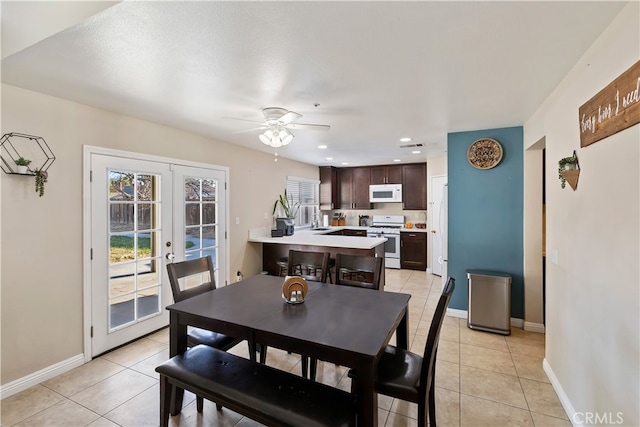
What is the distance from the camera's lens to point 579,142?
1.88 meters

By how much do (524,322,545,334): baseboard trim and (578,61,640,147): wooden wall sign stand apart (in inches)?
95.8

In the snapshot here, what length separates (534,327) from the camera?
3373mm

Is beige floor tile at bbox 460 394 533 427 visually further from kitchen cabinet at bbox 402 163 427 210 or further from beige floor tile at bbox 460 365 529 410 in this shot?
kitchen cabinet at bbox 402 163 427 210

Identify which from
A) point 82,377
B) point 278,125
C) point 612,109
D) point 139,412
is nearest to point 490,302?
point 612,109

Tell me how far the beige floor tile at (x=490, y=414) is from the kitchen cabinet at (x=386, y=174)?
5.06 metres

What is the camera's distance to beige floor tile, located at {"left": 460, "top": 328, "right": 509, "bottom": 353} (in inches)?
119

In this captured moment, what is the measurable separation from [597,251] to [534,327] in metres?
2.23

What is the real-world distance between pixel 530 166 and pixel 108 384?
4620mm

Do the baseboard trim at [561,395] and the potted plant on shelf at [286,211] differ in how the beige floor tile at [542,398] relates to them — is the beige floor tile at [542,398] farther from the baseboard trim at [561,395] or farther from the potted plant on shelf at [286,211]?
the potted plant on shelf at [286,211]

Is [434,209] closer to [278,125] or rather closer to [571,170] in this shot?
[571,170]

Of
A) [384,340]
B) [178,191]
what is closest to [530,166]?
[384,340]

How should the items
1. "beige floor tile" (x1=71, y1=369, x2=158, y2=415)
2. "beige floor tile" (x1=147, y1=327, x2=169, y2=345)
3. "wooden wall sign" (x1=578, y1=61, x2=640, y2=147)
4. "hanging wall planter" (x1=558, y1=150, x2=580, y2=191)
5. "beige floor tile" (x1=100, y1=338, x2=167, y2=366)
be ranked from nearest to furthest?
"wooden wall sign" (x1=578, y1=61, x2=640, y2=147), "hanging wall planter" (x1=558, y1=150, x2=580, y2=191), "beige floor tile" (x1=71, y1=369, x2=158, y2=415), "beige floor tile" (x1=100, y1=338, x2=167, y2=366), "beige floor tile" (x1=147, y1=327, x2=169, y2=345)

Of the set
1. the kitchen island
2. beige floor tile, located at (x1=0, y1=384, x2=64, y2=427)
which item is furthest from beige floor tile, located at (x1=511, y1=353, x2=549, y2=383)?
beige floor tile, located at (x1=0, y1=384, x2=64, y2=427)

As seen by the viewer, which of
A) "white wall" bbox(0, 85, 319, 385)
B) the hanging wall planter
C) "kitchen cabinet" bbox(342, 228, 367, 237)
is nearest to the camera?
the hanging wall planter
